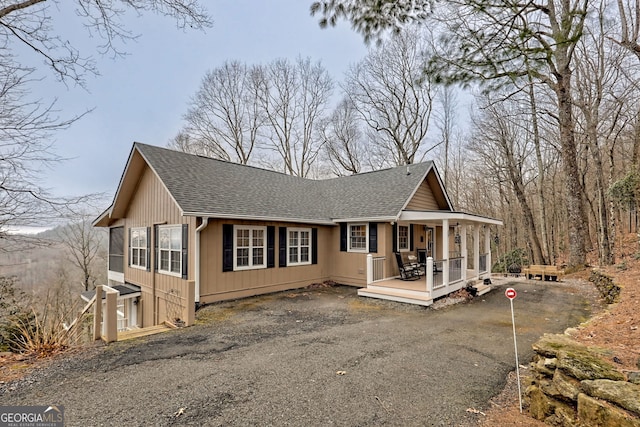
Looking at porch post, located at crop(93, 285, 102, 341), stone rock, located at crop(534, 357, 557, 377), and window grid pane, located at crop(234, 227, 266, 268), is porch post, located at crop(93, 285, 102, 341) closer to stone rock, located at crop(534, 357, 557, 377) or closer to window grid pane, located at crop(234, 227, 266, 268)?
window grid pane, located at crop(234, 227, 266, 268)

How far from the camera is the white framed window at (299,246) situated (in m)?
10.9

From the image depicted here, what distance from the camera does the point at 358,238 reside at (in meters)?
11.6

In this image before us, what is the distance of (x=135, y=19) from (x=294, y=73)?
19.8m

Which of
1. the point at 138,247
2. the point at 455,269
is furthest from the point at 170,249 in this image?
the point at 455,269

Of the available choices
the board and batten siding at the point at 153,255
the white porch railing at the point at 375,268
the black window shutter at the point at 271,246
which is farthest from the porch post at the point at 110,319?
the white porch railing at the point at 375,268

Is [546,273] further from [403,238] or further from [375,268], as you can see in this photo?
[375,268]

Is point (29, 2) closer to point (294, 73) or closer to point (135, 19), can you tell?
point (135, 19)

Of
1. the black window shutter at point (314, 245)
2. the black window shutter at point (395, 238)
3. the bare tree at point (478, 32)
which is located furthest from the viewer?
the black window shutter at point (314, 245)

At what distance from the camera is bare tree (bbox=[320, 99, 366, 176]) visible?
2464cm

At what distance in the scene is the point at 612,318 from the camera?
16.3 feet

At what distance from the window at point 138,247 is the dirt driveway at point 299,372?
4909 mm

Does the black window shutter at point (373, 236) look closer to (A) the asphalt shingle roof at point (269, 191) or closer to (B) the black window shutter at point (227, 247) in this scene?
(A) the asphalt shingle roof at point (269, 191)

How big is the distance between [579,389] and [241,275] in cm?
823

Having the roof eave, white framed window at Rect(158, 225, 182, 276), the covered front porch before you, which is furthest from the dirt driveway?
the roof eave
